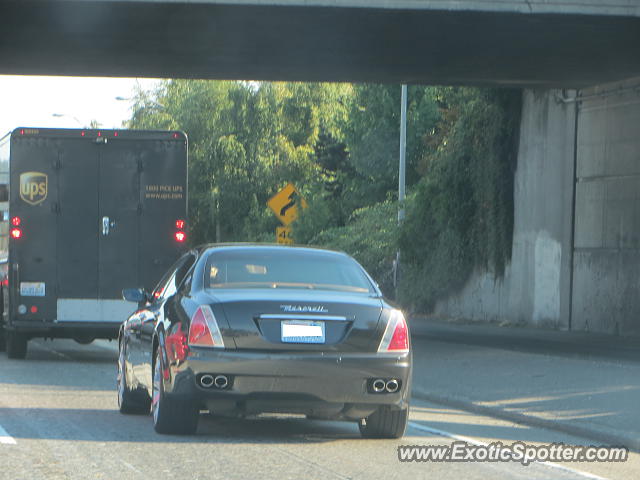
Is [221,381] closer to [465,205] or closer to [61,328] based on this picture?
[61,328]

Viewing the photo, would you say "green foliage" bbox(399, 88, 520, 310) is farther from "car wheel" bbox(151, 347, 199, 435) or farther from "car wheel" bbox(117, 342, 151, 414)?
"car wheel" bbox(151, 347, 199, 435)

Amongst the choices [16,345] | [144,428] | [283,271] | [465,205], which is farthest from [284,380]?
[465,205]

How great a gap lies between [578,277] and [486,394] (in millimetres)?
13465

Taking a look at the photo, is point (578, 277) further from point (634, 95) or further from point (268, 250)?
point (268, 250)

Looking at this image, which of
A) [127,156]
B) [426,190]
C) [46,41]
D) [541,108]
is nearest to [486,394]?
[127,156]

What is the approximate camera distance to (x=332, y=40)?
75.4ft

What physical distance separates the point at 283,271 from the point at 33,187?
9073 millimetres

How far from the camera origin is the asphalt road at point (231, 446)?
8.91m

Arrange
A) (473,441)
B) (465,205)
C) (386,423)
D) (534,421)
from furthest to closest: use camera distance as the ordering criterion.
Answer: (465,205) → (534,421) → (473,441) → (386,423)

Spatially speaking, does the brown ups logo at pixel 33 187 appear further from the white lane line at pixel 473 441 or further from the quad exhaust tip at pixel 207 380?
the quad exhaust tip at pixel 207 380

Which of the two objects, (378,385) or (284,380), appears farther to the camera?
(378,385)

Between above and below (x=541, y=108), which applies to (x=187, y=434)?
below

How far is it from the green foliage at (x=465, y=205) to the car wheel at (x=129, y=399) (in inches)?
759

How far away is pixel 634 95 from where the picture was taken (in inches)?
1003
